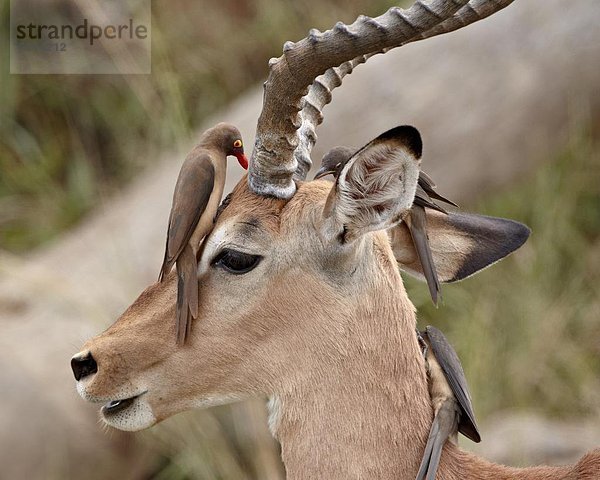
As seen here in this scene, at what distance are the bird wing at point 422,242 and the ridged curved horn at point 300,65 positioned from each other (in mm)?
385

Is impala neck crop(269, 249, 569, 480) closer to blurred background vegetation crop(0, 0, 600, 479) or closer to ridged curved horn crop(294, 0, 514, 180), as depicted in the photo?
ridged curved horn crop(294, 0, 514, 180)

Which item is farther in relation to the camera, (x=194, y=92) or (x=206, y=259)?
(x=194, y=92)

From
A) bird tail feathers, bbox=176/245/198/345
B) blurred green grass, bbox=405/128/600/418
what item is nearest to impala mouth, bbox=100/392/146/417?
bird tail feathers, bbox=176/245/198/345

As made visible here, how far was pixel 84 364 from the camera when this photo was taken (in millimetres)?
3240

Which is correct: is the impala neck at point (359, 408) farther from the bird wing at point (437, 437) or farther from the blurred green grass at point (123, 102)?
the blurred green grass at point (123, 102)

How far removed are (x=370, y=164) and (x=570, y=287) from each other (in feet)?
15.6

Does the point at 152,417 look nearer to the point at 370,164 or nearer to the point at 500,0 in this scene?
the point at 370,164

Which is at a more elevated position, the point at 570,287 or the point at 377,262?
the point at 377,262

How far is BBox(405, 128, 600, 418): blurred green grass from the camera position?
6762 mm

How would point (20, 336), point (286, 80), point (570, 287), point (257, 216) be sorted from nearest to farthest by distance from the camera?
point (286, 80)
point (257, 216)
point (20, 336)
point (570, 287)

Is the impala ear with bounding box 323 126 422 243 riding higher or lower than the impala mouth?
higher

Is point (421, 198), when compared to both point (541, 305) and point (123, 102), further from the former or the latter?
point (123, 102)

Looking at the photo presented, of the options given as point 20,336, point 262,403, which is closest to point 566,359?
point 262,403

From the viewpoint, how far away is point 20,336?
654cm
